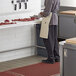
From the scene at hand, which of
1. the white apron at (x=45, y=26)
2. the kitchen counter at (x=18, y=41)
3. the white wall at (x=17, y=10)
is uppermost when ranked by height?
the white wall at (x=17, y=10)

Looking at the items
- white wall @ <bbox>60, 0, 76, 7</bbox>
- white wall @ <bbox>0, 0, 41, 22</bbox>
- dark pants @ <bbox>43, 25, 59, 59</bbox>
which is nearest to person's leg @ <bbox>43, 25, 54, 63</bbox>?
dark pants @ <bbox>43, 25, 59, 59</bbox>

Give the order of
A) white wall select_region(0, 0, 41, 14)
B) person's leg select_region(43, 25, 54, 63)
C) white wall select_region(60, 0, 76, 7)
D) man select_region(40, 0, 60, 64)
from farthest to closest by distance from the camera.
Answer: white wall select_region(60, 0, 76, 7), white wall select_region(0, 0, 41, 14), person's leg select_region(43, 25, 54, 63), man select_region(40, 0, 60, 64)

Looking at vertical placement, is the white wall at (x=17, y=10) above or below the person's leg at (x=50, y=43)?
above

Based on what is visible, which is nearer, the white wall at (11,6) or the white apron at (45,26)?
the white apron at (45,26)

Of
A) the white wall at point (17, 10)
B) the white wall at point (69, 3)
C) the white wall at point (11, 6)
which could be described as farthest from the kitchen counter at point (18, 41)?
the white wall at point (69, 3)

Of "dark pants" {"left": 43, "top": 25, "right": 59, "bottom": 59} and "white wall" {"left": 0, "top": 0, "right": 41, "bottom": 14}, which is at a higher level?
"white wall" {"left": 0, "top": 0, "right": 41, "bottom": 14}

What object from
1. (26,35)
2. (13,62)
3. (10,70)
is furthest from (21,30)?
(10,70)

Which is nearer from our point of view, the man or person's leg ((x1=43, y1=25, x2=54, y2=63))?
the man

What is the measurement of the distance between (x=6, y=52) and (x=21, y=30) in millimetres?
636

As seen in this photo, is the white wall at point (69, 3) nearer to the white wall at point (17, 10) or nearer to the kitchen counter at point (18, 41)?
the white wall at point (17, 10)

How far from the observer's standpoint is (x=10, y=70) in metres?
6.14

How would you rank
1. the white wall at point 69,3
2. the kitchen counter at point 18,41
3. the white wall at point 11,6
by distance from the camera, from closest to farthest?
the white wall at point 11,6, the kitchen counter at point 18,41, the white wall at point 69,3

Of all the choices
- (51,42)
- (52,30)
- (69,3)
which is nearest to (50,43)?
(51,42)

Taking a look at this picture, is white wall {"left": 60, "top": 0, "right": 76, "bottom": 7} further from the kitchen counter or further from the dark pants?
the dark pants
